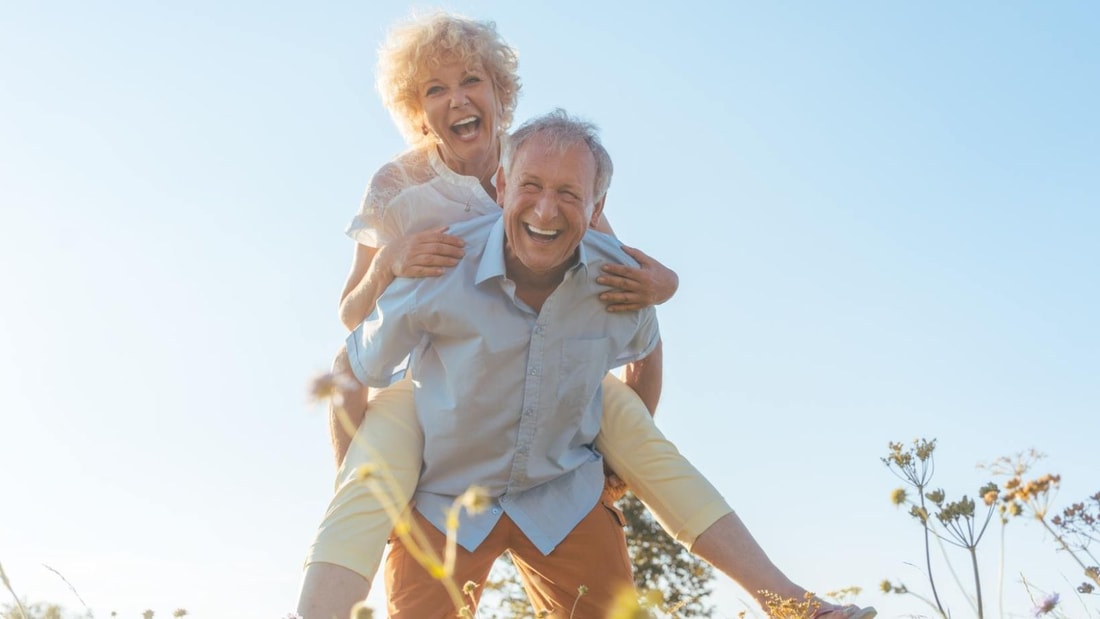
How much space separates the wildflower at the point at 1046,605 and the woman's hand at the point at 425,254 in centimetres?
242

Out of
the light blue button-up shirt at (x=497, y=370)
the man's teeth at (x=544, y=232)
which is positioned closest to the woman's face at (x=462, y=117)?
the light blue button-up shirt at (x=497, y=370)

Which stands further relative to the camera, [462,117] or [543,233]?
[462,117]

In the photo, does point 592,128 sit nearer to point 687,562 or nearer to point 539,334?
point 539,334

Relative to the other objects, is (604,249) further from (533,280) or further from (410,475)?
A: (410,475)

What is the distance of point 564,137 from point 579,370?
3.04ft

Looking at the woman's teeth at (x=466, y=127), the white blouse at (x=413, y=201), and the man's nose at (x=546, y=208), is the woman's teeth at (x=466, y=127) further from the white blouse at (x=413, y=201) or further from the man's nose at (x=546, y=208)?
the man's nose at (x=546, y=208)

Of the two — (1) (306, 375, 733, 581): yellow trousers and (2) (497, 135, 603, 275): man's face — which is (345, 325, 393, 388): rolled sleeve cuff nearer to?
(1) (306, 375, 733, 581): yellow trousers

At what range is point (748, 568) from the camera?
4.72 metres

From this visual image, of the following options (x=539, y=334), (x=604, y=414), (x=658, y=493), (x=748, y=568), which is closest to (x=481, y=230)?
(x=539, y=334)

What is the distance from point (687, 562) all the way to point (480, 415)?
15.2 meters

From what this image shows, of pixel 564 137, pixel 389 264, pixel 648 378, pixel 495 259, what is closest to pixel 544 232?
pixel 495 259

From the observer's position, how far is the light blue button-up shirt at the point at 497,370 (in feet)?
15.3

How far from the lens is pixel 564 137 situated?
4.62m

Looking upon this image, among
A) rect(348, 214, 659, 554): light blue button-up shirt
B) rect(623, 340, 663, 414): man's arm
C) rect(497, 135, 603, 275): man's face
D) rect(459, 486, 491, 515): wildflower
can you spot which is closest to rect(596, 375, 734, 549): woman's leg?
rect(623, 340, 663, 414): man's arm
